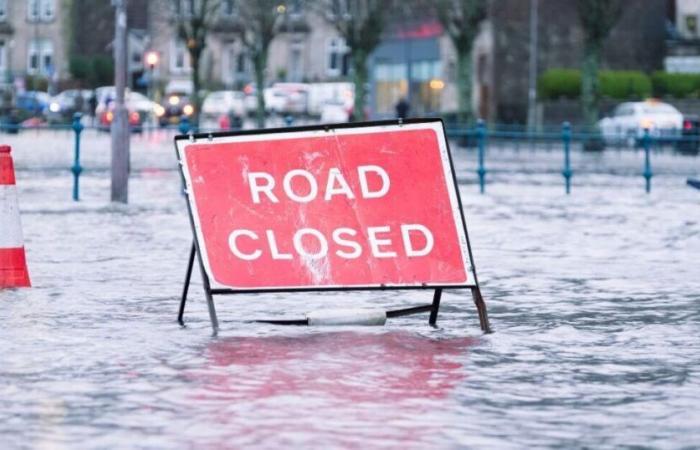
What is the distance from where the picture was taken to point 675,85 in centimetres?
7056

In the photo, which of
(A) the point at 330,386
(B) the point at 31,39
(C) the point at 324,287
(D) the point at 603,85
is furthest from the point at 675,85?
(A) the point at 330,386

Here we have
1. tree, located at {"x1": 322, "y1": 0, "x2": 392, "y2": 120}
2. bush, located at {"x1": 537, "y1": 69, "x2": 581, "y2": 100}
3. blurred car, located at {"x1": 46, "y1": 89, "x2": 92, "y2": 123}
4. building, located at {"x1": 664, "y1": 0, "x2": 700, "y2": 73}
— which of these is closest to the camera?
tree, located at {"x1": 322, "y1": 0, "x2": 392, "y2": 120}

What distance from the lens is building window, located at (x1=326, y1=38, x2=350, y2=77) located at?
371 ft

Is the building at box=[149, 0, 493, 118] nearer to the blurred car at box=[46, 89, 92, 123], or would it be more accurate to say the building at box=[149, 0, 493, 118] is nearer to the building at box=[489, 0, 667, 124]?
the blurred car at box=[46, 89, 92, 123]

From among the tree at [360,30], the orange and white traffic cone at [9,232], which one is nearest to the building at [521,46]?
the tree at [360,30]

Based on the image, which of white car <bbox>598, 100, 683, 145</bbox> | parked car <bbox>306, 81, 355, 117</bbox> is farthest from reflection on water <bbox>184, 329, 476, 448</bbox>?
parked car <bbox>306, 81, 355, 117</bbox>

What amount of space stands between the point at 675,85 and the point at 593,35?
13.5 m

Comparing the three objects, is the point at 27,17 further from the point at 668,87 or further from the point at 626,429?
the point at 626,429

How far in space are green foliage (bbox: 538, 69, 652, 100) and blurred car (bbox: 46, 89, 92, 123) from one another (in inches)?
769

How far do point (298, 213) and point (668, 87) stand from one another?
5955 centimetres

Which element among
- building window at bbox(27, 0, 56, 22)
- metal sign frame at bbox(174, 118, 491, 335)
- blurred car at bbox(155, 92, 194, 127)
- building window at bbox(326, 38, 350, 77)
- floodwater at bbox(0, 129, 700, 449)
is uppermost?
building window at bbox(27, 0, 56, 22)

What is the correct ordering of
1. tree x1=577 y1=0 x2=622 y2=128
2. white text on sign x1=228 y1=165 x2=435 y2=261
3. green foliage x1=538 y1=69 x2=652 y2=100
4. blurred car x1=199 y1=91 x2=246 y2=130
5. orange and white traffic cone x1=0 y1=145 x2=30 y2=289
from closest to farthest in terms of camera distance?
white text on sign x1=228 y1=165 x2=435 y2=261
orange and white traffic cone x1=0 y1=145 x2=30 y2=289
tree x1=577 y1=0 x2=622 y2=128
green foliage x1=538 y1=69 x2=652 y2=100
blurred car x1=199 y1=91 x2=246 y2=130

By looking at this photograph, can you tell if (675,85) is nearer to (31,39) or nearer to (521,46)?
(521,46)

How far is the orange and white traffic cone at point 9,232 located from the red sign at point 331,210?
2577mm
